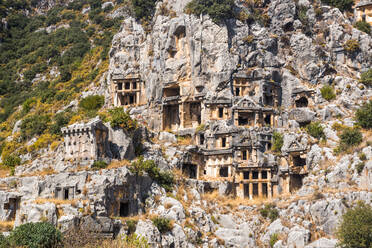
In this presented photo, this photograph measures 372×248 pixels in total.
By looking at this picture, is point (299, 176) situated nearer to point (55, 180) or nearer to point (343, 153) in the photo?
point (343, 153)

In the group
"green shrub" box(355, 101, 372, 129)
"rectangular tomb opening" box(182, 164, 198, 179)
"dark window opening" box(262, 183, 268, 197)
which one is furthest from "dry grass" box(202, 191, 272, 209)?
"green shrub" box(355, 101, 372, 129)

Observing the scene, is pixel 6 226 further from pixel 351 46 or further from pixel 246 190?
pixel 351 46

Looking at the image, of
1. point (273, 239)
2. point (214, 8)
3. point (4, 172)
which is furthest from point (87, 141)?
point (214, 8)

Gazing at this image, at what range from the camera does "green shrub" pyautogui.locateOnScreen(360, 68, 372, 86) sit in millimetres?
70500

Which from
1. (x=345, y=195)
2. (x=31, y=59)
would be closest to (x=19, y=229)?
(x=345, y=195)

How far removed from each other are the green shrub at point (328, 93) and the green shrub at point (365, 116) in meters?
6.89

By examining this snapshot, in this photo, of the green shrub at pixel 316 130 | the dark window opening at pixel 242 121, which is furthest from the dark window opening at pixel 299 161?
the dark window opening at pixel 242 121

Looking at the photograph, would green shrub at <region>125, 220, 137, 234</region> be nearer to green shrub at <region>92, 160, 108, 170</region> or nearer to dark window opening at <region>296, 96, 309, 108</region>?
green shrub at <region>92, 160, 108, 170</region>

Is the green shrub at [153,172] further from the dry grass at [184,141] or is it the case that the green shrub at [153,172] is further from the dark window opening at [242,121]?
the dark window opening at [242,121]

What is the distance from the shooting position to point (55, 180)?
54.5 m

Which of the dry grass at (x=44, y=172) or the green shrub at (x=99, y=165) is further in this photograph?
the dry grass at (x=44, y=172)

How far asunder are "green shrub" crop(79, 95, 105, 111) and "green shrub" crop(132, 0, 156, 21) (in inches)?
605

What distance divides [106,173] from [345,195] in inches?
1037

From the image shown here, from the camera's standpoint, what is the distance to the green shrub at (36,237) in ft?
131
